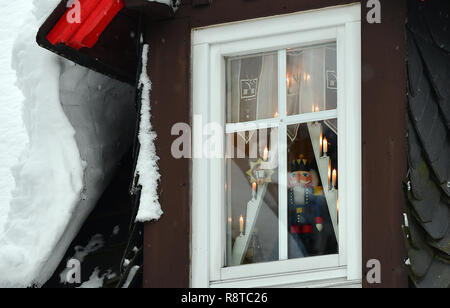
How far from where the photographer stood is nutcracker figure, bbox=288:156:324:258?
286 inches

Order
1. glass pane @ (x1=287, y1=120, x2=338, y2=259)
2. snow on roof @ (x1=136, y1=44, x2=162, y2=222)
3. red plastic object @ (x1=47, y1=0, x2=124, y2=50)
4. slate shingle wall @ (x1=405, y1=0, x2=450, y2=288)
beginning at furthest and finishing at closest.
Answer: red plastic object @ (x1=47, y1=0, x2=124, y2=50) < snow on roof @ (x1=136, y1=44, x2=162, y2=222) < glass pane @ (x1=287, y1=120, x2=338, y2=259) < slate shingle wall @ (x1=405, y1=0, x2=450, y2=288)

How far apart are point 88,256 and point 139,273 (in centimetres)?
75

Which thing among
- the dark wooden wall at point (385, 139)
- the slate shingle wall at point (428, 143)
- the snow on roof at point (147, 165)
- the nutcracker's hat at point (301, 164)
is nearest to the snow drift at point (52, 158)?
the snow on roof at point (147, 165)

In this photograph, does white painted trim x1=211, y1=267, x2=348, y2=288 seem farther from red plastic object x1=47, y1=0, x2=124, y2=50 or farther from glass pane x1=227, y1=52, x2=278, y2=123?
red plastic object x1=47, y1=0, x2=124, y2=50

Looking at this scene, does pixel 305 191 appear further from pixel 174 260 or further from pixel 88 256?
pixel 88 256

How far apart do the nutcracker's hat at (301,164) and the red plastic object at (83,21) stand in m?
1.54

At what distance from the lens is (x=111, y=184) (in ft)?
28.3

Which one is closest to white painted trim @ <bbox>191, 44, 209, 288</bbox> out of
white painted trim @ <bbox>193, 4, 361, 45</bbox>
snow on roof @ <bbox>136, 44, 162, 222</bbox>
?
white painted trim @ <bbox>193, 4, 361, 45</bbox>

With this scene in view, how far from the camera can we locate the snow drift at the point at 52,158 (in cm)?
793

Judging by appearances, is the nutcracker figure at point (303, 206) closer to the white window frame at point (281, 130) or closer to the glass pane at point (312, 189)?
the glass pane at point (312, 189)

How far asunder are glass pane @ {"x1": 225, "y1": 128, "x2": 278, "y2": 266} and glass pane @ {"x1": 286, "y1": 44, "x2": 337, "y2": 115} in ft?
0.78

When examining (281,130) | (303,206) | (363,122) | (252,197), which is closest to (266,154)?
(281,130)

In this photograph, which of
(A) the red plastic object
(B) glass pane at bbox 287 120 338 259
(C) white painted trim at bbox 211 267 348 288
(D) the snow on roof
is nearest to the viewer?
(C) white painted trim at bbox 211 267 348 288

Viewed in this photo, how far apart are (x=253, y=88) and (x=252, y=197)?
0.68m
